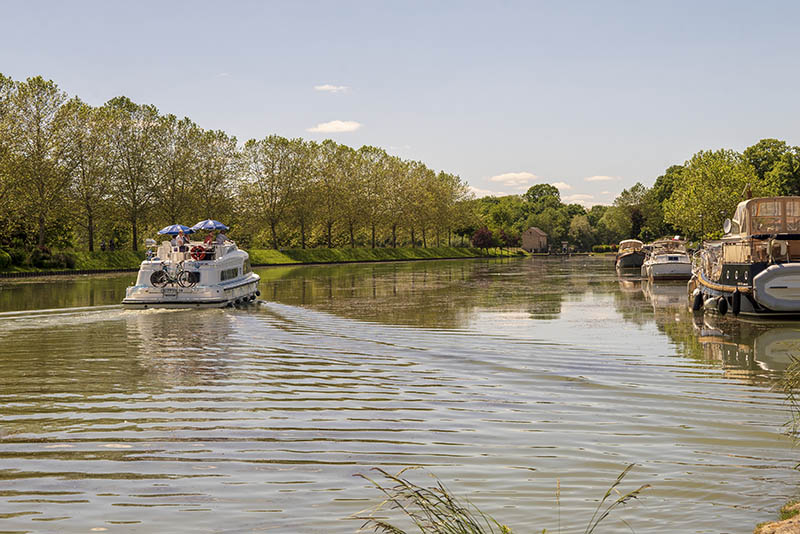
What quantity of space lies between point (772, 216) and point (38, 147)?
229 ft

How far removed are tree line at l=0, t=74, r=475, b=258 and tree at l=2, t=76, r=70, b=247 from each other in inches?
4.9

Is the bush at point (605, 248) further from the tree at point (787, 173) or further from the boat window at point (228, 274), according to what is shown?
the boat window at point (228, 274)

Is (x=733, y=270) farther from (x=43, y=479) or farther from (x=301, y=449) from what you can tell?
(x=43, y=479)

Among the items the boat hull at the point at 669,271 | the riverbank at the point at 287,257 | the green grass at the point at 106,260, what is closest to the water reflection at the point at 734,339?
the boat hull at the point at 669,271

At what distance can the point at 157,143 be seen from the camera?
9694 cm

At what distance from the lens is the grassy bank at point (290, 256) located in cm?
7730

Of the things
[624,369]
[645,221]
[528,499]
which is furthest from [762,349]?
[645,221]

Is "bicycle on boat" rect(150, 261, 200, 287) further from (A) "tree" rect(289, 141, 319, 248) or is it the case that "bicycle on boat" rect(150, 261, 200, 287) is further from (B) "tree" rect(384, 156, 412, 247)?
(B) "tree" rect(384, 156, 412, 247)

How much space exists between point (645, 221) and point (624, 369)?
7040 inches

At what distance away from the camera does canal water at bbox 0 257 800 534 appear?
817 centimetres

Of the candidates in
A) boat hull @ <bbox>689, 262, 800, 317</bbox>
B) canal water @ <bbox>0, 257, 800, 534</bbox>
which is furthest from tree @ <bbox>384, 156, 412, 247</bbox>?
canal water @ <bbox>0, 257, 800, 534</bbox>

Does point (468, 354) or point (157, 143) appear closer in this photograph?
point (468, 354)

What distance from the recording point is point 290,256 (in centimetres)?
11262

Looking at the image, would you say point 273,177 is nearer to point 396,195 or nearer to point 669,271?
point 396,195
